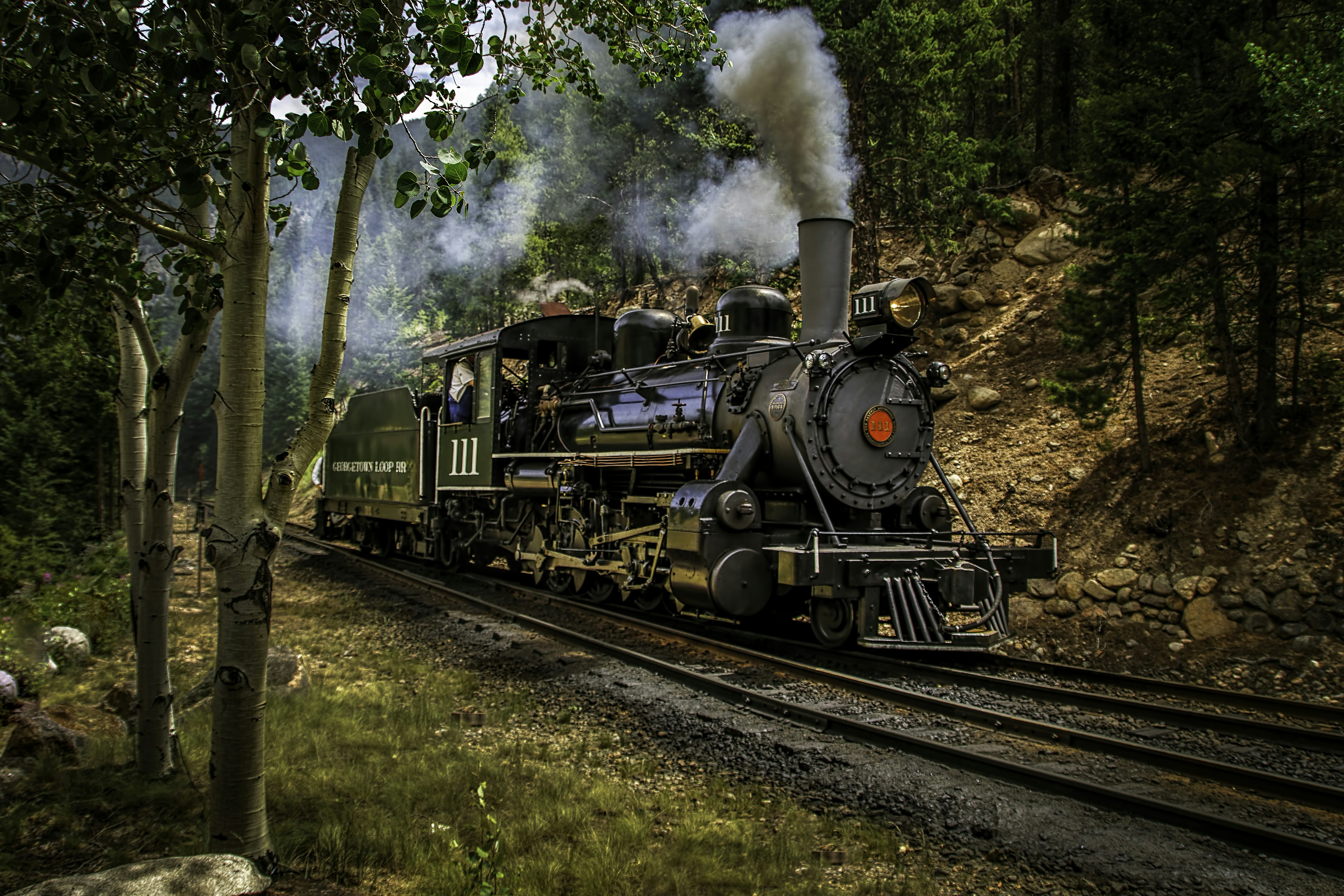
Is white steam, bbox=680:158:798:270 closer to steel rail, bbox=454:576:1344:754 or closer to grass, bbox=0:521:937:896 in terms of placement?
steel rail, bbox=454:576:1344:754

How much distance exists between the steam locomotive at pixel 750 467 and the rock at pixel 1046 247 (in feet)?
25.3

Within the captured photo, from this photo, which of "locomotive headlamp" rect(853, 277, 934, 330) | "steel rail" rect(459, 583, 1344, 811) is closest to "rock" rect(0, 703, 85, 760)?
"steel rail" rect(459, 583, 1344, 811)

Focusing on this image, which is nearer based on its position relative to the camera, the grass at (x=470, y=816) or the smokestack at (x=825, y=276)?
the grass at (x=470, y=816)

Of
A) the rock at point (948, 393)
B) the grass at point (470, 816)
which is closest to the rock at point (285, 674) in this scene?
the grass at point (470, 816)

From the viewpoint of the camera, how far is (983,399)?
14328 millimetres

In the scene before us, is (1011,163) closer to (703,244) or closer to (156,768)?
(703,244)

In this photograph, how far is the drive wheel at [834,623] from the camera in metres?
7.61

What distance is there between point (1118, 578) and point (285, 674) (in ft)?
27.4

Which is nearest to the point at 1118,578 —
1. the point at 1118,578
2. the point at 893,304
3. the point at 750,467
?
the point at 1118,578

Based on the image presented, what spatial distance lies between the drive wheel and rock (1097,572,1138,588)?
355 cm

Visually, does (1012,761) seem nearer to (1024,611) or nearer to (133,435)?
(1024,611)

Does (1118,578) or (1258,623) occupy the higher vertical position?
(1118,578)

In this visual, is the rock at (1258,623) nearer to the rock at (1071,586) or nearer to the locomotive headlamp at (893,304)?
A: the rock at (1071,586)

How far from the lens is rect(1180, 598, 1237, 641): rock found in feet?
27.1
